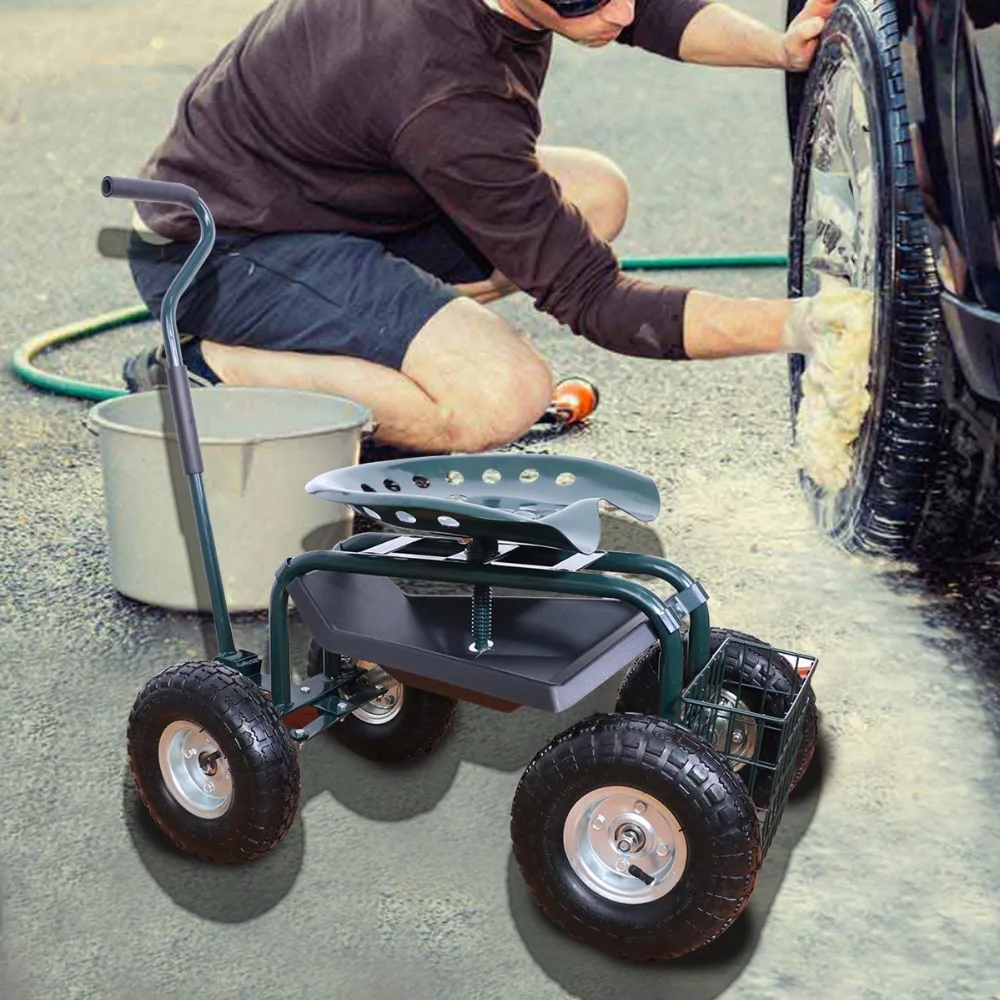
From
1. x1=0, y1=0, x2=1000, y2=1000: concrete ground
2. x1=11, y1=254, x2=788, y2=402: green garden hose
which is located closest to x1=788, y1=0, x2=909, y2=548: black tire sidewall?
x1=0, y1=0, x2=1000, y2=1000: concrete ground

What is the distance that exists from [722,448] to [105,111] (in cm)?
437

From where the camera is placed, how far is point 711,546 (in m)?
2.98

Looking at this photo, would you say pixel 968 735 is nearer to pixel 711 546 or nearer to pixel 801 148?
pixel 711 546

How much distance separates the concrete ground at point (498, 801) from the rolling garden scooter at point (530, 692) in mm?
74

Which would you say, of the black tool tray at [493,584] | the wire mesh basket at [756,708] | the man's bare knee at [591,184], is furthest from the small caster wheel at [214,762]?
the man's bare knee at [591,184]

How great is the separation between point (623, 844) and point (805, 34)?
5.53 feet

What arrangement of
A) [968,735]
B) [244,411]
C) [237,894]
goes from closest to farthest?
1. [237,894]
2. [968,735]
3. [244,411]

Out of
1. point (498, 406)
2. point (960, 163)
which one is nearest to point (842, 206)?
point (960, 163)

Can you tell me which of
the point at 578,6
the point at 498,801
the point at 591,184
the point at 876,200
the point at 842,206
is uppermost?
the point at 578,6

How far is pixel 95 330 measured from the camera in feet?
14.5

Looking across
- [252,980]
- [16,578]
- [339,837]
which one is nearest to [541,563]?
[339,837]

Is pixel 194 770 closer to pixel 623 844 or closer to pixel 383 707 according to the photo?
pixel 383 707

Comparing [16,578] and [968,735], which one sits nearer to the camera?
[968,735]

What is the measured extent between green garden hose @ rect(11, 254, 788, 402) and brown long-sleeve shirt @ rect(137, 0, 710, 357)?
82 centimetres
